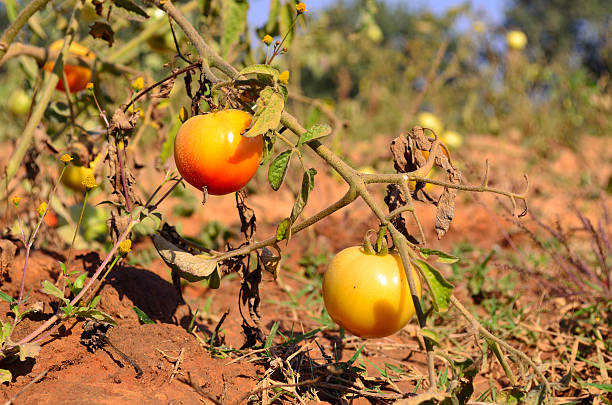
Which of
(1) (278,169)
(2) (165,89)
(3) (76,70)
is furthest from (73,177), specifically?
(1) (278,169)

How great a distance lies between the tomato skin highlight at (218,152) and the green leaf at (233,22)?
3.19ft

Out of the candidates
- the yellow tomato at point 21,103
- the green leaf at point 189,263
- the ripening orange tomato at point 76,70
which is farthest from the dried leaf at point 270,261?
the yellow tomato at point 21,103

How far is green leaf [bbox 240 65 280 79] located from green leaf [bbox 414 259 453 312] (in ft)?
1.72

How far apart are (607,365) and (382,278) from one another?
3.44 ft

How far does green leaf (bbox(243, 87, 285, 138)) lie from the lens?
3.78 ft

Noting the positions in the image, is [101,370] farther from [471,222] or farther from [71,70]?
[471,222]

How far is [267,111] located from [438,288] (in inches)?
19.7

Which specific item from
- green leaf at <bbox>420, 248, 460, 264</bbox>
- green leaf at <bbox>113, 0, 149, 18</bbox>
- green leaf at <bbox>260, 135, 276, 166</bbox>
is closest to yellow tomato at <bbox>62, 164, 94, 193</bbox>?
green leaf at <bbox>113, 0, 149, 18</bbox>

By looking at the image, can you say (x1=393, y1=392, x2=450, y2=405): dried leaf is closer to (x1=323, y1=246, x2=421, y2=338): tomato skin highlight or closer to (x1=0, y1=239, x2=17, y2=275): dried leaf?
(x1=323, y1=246, x2=421, y2=338): tomato skin highlight

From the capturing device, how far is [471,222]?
11.4 ft

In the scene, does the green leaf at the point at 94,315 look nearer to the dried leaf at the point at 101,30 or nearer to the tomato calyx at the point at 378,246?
the tomato calyx at the point at 378,246

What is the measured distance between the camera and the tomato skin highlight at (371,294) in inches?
45.3

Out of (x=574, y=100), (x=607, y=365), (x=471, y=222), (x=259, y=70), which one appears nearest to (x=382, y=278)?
(x=259, y=70)

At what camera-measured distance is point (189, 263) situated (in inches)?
52.8
